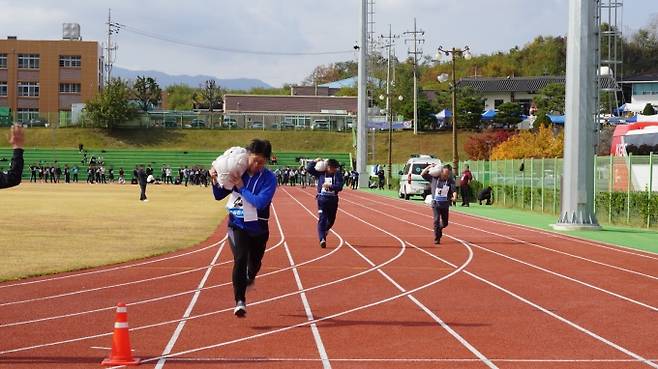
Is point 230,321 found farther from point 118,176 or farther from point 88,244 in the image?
point 118,176

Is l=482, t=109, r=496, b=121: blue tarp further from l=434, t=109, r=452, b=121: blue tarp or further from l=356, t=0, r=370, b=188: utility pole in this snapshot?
l=356, t=0, r=370, b=188: utility pole

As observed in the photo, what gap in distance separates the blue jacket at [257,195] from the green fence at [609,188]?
1820cm

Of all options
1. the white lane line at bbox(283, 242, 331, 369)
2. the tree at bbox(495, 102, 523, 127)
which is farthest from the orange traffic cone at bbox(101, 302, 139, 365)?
the tree at bbox(495, 102, 523, 127)

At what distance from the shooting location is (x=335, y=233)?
81.0 ft

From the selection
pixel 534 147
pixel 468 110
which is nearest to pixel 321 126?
pixel 468 110

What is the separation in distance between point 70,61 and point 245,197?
343 ft

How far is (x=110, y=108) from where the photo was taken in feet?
322

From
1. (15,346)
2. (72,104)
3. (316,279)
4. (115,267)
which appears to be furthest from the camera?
(72,104)

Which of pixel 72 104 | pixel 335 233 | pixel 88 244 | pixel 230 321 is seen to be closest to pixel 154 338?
pixel 230 321

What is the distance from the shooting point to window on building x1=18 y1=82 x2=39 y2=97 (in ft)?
357

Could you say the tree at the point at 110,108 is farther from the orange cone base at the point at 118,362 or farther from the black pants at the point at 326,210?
the orange cone base at the point at 118,362

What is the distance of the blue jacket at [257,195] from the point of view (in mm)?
10031

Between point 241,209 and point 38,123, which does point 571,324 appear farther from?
point 38,123

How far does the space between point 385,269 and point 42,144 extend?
84394mm
